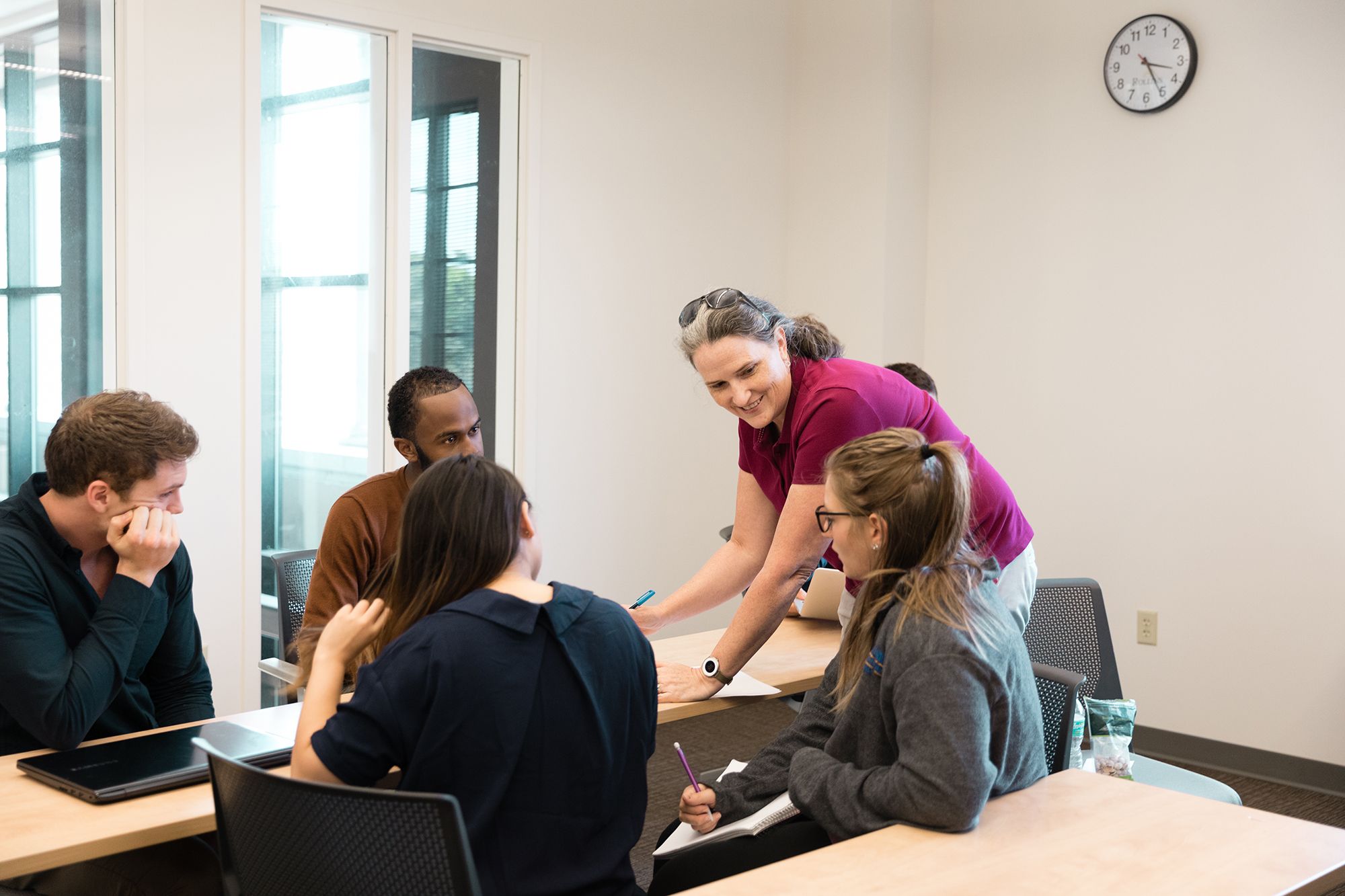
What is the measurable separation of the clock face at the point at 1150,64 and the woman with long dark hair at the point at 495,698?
347 cm

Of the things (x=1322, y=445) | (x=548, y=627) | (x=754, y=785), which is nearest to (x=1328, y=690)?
(x=1322, y=445)

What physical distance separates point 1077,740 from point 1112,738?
0.32 feet

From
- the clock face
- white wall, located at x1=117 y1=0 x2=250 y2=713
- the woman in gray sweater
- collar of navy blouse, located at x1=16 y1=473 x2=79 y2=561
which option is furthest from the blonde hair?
the clock face

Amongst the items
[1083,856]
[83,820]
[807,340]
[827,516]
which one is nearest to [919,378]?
[807,340]

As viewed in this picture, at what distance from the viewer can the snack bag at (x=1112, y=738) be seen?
85.4 inches

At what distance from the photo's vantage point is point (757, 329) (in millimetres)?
2248

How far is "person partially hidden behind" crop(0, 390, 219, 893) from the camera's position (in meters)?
1.83

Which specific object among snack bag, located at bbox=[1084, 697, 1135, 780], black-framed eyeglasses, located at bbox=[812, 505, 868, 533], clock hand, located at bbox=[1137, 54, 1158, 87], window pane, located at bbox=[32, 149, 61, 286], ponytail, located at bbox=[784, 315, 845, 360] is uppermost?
clock hand, located at bbox=[1137, 54, 1158, 87]

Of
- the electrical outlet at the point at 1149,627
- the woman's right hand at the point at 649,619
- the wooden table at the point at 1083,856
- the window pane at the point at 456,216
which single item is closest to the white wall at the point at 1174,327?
the electrical outlet at the point at 1149,627

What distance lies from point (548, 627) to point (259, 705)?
2.62 metres

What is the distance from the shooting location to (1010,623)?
1.74 meters

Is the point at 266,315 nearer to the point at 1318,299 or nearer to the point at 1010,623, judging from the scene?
the point at 1010,623

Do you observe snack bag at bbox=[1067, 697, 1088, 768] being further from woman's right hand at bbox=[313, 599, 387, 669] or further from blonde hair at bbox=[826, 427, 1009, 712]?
woman's right hand at bbox=[313, 599, 387, 669]

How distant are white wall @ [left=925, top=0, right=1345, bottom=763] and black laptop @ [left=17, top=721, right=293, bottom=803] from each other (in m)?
3.37
